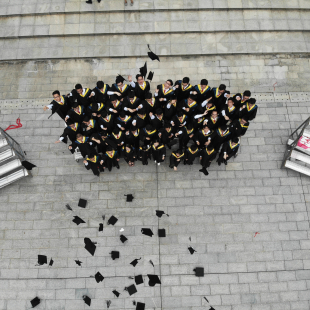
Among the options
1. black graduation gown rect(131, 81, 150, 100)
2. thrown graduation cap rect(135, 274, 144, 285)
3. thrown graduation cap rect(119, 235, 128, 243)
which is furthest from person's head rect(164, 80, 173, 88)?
thrown graduation cap rect(135, 274, 144, 285)

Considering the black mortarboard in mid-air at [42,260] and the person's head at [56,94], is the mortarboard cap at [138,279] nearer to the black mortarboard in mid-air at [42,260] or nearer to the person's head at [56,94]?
the black mortarboard in mid-air at [42,260]

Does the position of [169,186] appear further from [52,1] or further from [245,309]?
[52,1]

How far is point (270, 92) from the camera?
8.32m

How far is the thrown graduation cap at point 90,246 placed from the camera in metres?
6.59

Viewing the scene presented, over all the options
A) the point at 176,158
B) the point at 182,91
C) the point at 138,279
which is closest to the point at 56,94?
the point at 182,91

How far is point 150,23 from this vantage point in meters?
8.88

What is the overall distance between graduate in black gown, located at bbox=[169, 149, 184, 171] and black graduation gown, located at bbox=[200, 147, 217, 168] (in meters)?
0.51

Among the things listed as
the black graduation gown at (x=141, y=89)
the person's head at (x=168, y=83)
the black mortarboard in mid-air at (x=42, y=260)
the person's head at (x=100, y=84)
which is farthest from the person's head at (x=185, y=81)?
the black mortarboard in mid-air at (x=42, y=260)

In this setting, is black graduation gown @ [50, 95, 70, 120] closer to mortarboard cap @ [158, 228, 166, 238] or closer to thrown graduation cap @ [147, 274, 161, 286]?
mortarboard cap @ [158, 228, 166, 238]

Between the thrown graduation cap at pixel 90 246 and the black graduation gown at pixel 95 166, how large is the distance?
1.64 metres

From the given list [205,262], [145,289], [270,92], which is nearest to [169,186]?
[205,262]

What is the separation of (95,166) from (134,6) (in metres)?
5.53

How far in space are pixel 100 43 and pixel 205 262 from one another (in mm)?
7057

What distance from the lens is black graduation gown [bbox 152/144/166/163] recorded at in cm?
648
